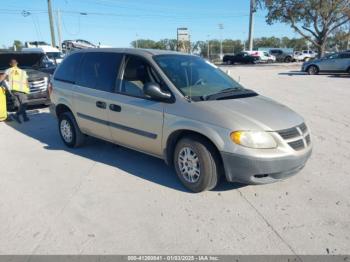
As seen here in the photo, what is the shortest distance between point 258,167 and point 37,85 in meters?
8.69

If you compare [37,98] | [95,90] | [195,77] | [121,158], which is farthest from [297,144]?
[37,98]

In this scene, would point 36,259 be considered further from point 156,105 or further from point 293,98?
point 293,98

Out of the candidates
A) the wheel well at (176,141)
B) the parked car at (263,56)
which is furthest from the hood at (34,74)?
the parked car at (263,56)

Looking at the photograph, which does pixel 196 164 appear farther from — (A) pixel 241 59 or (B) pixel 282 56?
(B) pixel 282 56

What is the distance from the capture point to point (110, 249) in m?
3.03

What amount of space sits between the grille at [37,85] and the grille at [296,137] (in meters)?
8.70

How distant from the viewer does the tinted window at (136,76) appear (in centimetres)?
451

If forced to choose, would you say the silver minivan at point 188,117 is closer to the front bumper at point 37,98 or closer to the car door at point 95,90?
the car door at point 95,90

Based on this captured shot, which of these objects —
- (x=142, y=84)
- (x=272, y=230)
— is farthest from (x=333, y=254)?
(x=142, y=84)

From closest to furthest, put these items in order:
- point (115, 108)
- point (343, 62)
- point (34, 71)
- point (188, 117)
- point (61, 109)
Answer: point (188, 117) → point (115, 108) → point (61, 109) → point (34, 71) → point (343, 62)

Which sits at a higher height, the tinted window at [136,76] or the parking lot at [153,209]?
the tinted window at [136,76]

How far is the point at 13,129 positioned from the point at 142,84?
16.3 ft

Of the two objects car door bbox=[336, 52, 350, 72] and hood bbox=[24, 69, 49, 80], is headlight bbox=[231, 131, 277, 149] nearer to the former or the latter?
hood bbox=[24, 69, 49, 80]

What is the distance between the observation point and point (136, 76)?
4676mm
